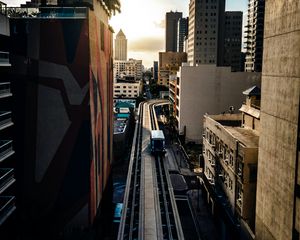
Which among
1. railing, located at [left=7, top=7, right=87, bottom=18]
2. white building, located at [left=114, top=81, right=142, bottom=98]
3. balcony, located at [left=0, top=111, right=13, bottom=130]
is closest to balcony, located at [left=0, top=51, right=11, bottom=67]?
balcony, located at [left=0, top=111, right=13, bottom=130]

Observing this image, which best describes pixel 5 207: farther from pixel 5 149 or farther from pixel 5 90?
pixel 5 90

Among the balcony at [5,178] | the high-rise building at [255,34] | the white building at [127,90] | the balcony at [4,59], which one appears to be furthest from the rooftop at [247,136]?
the white building at [127,90]

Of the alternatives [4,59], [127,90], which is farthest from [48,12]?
[127,90]

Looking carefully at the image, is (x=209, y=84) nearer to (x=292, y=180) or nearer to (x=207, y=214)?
(x=207, y=214)

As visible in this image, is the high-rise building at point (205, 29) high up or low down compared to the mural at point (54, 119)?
up

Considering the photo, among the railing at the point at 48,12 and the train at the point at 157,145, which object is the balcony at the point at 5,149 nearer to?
the railing at the point at 48,12

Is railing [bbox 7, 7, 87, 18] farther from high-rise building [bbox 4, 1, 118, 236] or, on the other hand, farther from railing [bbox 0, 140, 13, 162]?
railing [bbox 0, 140, 13, 162]
